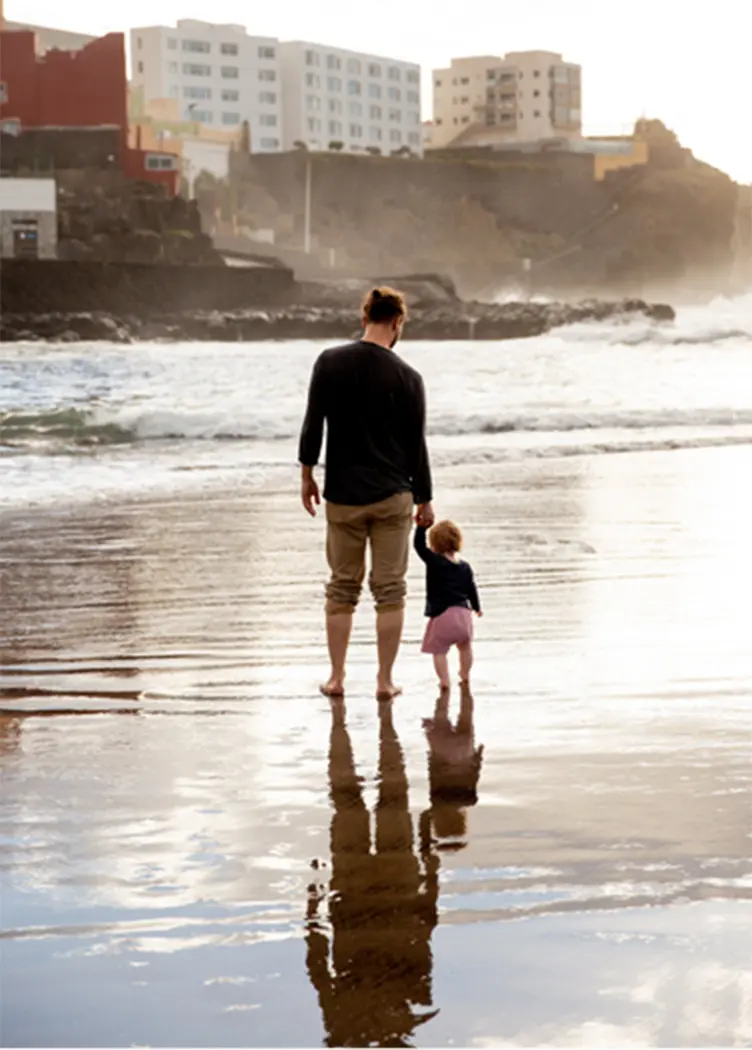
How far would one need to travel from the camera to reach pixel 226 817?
2625 mm

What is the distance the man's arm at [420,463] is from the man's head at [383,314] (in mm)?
128

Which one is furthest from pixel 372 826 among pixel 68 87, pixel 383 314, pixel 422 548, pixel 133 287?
pixel 68 87

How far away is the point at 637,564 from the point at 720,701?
87.8 inches

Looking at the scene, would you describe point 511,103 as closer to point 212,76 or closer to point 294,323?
point 212,76

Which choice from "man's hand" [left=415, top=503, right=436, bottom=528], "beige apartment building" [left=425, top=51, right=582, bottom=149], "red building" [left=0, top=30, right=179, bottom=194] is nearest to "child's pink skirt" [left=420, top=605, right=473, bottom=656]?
"man's hand" [left=415, top=503, right=436, bottom=528]

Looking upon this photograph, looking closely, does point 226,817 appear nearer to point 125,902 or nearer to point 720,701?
point 125,902

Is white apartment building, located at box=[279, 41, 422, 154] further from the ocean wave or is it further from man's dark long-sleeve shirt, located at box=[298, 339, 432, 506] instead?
man's dark long-sleeve shirt, located at box=[298, 339, 432, 506]

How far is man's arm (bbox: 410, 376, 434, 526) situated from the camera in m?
3.58

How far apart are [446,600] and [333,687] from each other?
350mm

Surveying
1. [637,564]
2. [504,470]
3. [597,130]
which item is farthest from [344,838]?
[597,130]

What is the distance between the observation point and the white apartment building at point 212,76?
49656mm

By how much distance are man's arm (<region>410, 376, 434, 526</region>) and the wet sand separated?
460mm

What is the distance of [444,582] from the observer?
3734 millimetres

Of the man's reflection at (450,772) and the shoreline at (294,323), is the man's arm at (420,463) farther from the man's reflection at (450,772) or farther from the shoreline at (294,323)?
the shoreline at (294,323)
